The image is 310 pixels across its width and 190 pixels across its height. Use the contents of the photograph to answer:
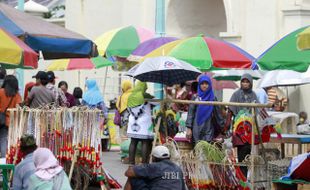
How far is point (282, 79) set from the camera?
21859 millimetres

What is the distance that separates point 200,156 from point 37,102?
308 centimetres

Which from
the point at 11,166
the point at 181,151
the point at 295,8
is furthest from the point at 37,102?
the point at 295,8

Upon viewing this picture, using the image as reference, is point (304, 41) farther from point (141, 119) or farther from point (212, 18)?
point (212, 18)

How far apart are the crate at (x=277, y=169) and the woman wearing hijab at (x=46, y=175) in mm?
3543

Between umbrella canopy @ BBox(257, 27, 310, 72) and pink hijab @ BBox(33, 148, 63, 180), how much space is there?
449 centimetres

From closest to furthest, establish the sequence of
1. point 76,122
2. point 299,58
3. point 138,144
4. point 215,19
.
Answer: point 76,122 → point 299,58 → point 138,144 → point 215,19

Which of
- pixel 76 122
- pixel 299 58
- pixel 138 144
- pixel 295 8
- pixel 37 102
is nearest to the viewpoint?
pixel 76 122

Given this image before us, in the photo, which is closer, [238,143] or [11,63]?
[11,63]

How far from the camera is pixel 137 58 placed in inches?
818

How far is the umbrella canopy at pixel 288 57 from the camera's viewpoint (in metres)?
15.2

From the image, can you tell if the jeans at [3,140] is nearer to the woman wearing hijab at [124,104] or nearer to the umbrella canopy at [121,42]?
the woman wearing hijab at [124,104]

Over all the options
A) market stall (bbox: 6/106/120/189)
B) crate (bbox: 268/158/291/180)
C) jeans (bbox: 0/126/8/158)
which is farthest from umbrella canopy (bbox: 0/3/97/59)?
crate (bbox: 268/158/291/180)

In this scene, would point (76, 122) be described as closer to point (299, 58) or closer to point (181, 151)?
point (181, 151)

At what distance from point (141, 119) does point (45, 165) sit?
24.3 feet
